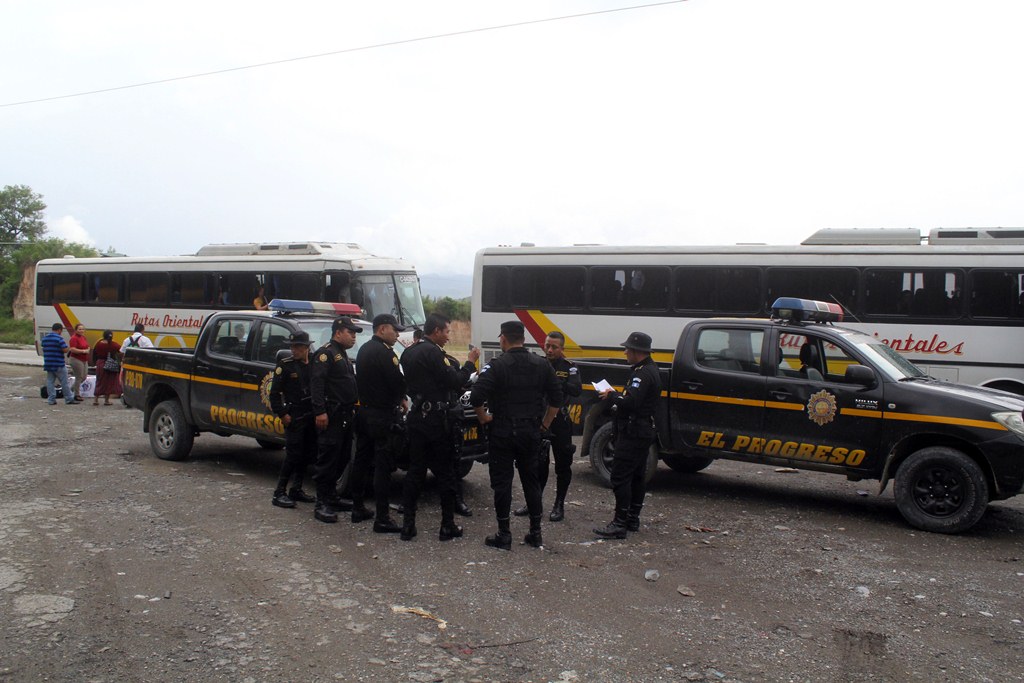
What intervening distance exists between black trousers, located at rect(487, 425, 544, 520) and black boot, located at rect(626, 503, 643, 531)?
960 millimetres

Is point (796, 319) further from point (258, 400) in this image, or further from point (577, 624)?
point (258, 400)

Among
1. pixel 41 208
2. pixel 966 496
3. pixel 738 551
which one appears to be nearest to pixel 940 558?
pixel 966 496

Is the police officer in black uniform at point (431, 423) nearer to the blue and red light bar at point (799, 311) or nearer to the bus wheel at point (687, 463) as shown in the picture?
the blue and red light bar at point (799, 311)

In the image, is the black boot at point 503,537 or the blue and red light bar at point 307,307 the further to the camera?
the blue and red light bar at point 307,307

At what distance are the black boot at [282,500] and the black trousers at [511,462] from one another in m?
2.24

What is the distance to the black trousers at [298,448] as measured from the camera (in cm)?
803

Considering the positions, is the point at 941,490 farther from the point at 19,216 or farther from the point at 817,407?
the point at 19,216

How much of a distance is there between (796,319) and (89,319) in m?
20.4

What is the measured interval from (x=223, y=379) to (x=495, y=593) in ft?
16.5

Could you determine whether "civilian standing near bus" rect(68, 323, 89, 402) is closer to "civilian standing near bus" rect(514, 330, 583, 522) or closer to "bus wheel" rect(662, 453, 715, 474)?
"bus wheel" rect(662, 453, 715, 474)

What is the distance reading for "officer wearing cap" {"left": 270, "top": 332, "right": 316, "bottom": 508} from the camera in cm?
802

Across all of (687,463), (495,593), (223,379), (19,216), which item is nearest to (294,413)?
(223,379)

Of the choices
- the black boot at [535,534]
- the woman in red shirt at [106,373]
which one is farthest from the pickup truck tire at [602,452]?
the woman in red shirt at [106,373]

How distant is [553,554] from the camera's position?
6777 millimetres
